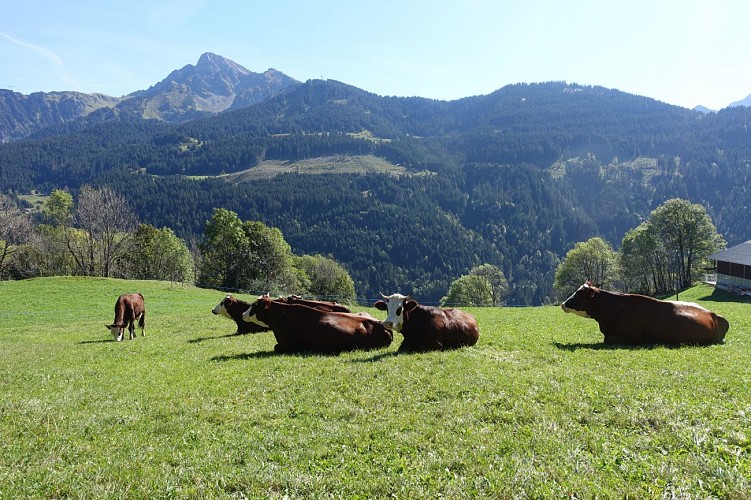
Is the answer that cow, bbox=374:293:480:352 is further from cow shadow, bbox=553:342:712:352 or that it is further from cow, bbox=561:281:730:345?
cow, bbox=561:281:730:345

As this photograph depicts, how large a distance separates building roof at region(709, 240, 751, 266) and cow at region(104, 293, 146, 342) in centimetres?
7664

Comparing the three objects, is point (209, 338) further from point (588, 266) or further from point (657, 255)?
point (588, 266)

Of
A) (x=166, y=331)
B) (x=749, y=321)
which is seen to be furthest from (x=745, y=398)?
(x=166, y=331)

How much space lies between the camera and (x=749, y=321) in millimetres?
21719

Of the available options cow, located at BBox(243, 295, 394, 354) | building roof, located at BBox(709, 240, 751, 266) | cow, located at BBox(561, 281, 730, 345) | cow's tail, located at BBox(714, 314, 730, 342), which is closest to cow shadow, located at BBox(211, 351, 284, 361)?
cow, located at BBox(243, 295, 394, 354)

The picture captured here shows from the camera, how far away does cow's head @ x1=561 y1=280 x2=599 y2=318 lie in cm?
1736

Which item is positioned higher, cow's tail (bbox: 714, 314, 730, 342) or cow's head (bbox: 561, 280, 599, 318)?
cow's head (bbox: 561, 280, 599, 318)

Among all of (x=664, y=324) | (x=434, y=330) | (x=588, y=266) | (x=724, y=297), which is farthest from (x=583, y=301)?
(x=588, y=266)

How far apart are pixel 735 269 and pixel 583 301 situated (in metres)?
70.3

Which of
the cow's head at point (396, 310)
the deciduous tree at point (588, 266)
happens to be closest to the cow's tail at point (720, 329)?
the cow's head at point (396, 310)

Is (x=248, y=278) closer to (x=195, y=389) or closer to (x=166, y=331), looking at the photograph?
(x=166, y=331)

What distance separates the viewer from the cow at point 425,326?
15.3 metres

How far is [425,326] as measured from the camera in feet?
50.6

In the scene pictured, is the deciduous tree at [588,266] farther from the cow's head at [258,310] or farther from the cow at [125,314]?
the cow's head at [258,310]
